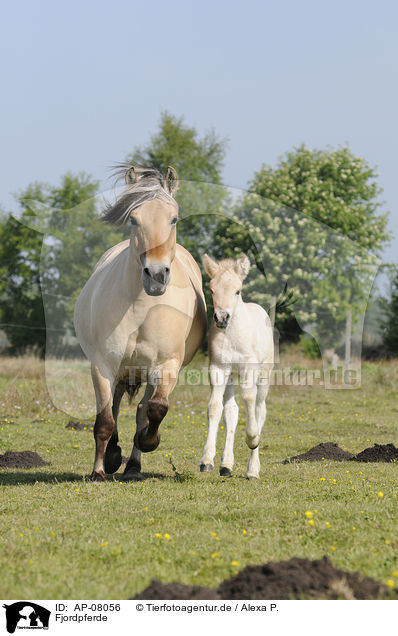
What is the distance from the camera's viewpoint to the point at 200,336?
9086 mm

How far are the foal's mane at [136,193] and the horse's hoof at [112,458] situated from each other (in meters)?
2.86

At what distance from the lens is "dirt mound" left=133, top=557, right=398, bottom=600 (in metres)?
3.99

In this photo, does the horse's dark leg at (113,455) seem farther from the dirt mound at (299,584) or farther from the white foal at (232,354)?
the dirt mound at (299,584)

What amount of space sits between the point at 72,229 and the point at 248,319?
7.35 meters

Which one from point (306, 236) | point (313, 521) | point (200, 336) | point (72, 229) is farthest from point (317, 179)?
point (313, 521)

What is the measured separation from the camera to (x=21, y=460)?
396 inches

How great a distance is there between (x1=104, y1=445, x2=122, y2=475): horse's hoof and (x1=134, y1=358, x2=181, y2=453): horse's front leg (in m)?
0.51

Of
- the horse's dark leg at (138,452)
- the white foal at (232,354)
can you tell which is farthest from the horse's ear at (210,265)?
the horse's dark leg at (138,452)

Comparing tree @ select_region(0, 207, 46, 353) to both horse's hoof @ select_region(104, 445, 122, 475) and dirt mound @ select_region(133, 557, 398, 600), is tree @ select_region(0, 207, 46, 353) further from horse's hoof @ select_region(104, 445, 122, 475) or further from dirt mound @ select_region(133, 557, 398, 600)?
dirt mound @ select_region(133, 557, 398, 600)

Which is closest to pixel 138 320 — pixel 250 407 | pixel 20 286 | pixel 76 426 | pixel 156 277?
pixel 156 277

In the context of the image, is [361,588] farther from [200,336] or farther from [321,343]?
[321,343]

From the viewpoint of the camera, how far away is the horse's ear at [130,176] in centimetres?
780
